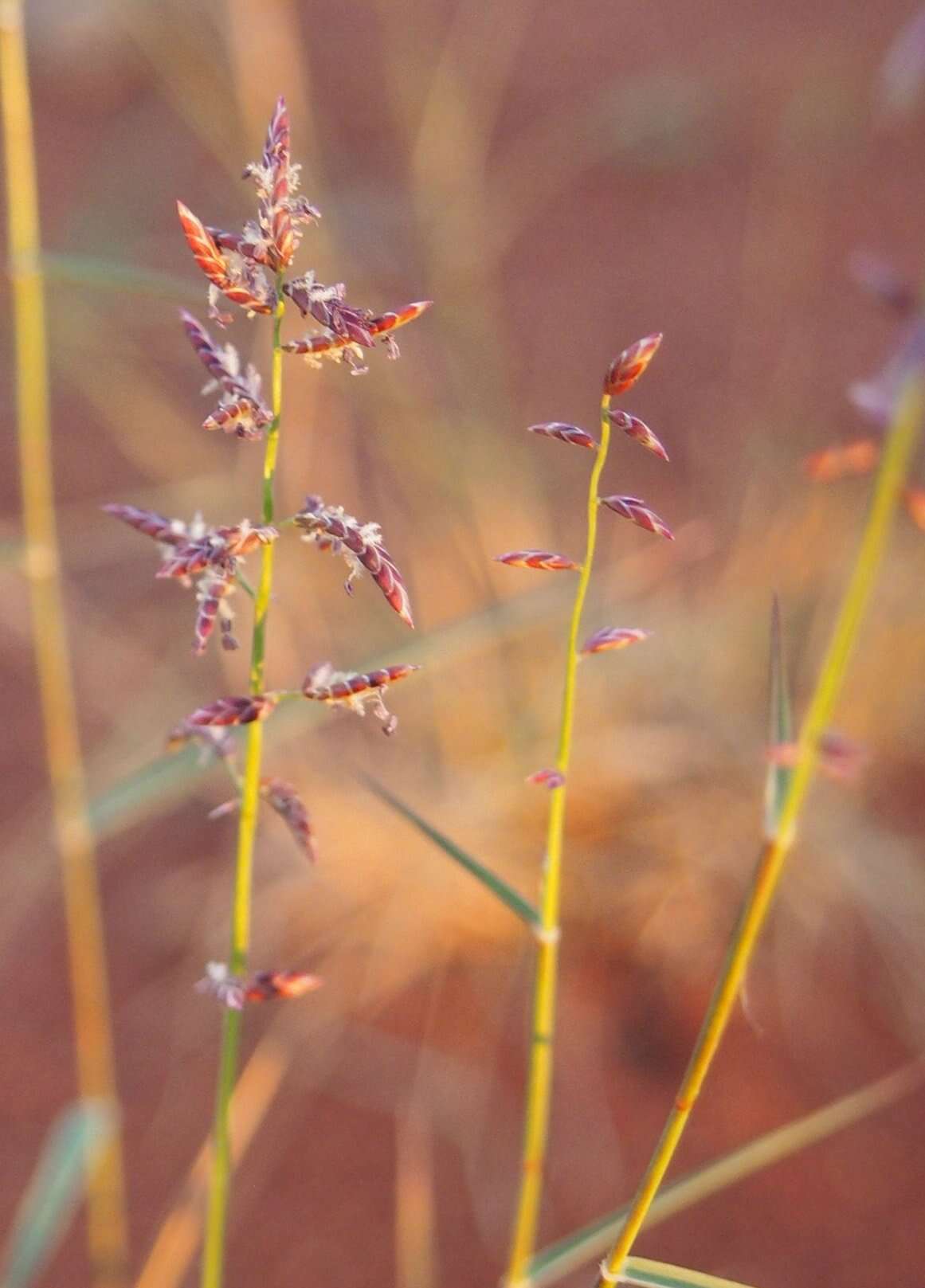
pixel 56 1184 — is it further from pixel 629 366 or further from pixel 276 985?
pixel 629 366

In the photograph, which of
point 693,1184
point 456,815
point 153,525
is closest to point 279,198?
point 153,525

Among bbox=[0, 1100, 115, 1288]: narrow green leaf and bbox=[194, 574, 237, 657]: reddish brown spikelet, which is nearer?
bbox=[194, 574, 237, 657]: reddish brown spikelet

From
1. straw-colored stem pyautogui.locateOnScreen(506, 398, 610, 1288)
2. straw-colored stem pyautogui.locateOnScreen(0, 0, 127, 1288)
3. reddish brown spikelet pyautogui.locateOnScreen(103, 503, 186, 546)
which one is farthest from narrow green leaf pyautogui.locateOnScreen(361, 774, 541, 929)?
straw-colored stem pyautogui.locateOnScreen(0, 0, 127, 1288)

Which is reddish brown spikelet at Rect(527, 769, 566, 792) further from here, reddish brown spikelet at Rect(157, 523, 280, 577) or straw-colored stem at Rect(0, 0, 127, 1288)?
straw-colored stem at Rect(0, 0, 127, 1288)

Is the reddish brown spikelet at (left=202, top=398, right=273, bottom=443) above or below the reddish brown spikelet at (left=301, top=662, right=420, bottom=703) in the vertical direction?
above

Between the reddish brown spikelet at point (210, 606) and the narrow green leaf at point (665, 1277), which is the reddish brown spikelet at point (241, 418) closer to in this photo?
the reddish brown spikelet at point (210, 606)

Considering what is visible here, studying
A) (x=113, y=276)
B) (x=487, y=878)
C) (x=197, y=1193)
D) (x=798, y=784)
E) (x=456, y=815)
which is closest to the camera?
(x=798, y=784)

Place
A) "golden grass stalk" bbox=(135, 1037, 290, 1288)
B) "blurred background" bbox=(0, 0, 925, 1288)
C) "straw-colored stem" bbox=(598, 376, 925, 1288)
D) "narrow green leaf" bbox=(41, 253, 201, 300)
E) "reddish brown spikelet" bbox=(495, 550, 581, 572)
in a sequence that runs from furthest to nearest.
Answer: "blurred background" bbox=(0, 0, 925, 1288) < "golden grass stalk" bbox=(135, 1037, 290, 1288) < "narrow green leaf" bbox=(41, 253, 201, 300) < "reddish brown spikelet" bbox=(495, 550, 581, 572) < "straw-colored stem" bbox=(598, 376, 925, 1288)
